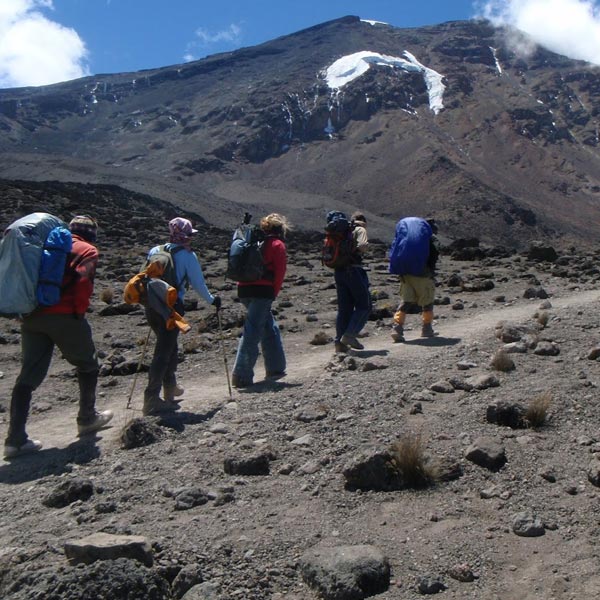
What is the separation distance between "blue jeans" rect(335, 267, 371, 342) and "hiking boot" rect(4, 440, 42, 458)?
13.2 ft

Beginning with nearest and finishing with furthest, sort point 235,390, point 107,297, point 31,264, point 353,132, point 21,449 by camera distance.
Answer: point 31,264
point 21,449
point 235,390
point 107,297
point 353,132

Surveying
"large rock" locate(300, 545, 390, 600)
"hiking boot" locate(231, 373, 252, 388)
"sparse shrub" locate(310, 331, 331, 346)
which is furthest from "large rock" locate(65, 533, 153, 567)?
"sparse shrub" locate(310, 331, 331, 346)

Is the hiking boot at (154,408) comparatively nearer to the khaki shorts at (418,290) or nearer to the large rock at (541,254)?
the khaki shorts at (418,290)

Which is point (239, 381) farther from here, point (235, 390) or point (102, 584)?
point (102, 584)

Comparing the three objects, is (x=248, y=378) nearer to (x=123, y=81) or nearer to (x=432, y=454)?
(x=432, y=454)

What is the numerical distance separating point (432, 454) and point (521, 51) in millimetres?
189841

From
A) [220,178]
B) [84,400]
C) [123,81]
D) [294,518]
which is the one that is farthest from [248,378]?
[123,81]

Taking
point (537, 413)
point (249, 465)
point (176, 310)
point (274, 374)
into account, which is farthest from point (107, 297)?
point (537, 413)

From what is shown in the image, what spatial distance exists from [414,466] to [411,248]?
533 centimetres

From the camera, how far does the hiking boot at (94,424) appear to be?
689cm

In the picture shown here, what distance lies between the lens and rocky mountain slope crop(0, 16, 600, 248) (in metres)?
96.0

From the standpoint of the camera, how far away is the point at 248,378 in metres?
8.19

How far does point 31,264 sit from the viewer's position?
611 centimetres

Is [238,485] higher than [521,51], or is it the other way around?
[521,51]
